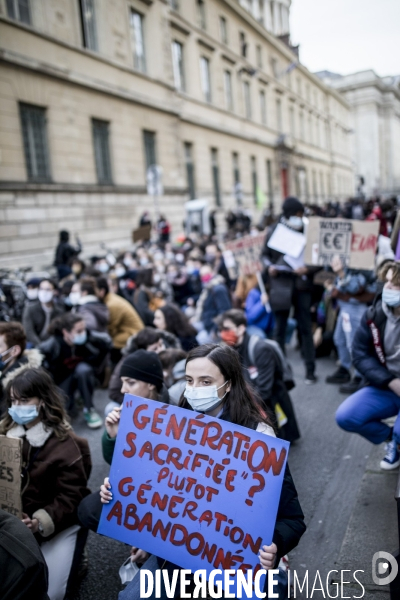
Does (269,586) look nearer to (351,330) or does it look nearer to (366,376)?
(366,376)

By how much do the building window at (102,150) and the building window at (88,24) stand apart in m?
2.42

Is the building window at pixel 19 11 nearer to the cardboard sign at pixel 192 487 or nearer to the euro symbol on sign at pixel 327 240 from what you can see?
the euro symbol on sign at pixel 327 240

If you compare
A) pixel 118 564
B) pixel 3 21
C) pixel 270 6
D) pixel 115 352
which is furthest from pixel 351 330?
pixel 270 6

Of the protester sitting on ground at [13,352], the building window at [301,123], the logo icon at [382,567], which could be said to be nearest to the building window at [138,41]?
the protester sitting on ground at [13,352]

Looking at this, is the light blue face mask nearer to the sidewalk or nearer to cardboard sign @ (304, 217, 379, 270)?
cardboard sign @ (304, 217, 379, 270)

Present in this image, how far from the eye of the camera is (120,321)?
20.6ft

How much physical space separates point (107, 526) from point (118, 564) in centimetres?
87

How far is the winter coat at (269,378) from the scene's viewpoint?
13.5 ft

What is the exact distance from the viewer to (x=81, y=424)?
5.33 metres

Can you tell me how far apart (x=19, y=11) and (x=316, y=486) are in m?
14.4

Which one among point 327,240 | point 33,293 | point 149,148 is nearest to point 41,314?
point 33,293

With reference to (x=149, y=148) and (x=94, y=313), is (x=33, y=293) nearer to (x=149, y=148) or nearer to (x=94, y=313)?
(x=94, y=313)

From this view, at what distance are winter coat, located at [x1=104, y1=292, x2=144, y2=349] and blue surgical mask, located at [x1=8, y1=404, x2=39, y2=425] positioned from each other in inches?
132

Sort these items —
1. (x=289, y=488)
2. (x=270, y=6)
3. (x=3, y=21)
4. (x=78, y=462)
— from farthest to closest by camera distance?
(x=270, y=6)
(x=3, y=21)
(x=78, y=462)
(x=289, y=488)
